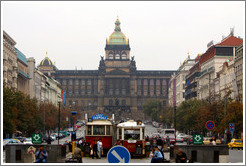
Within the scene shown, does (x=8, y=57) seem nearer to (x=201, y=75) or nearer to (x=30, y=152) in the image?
(x=201, y=75)

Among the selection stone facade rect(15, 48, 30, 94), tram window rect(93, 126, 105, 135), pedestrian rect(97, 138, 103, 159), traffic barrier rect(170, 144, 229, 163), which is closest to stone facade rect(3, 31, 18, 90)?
stone facade rect(15, 48, 30, 94)

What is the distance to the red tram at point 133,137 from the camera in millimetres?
42094

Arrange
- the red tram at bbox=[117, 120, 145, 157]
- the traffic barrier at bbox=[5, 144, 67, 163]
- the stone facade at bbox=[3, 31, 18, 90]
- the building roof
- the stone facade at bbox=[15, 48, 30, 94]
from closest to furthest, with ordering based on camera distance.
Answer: the traffic barrier at bbox=[5, 144, 67, 163]
the red tram at bbox=[117, 120, 145, 157]
the stone facade at bbox=[3, 31, 18, 90]
the stone facade at bbox=[15, 48, 30, 94]
the building roof

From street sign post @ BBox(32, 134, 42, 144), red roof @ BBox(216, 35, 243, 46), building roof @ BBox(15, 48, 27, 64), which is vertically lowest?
street sign post @ BBox(32, 134, 42, 144)

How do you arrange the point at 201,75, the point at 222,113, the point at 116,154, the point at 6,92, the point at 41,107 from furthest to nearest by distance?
the point at 201,75 < the point at 41,107 < the point at 222,113 < the point at 6,92 < the point at 116,154

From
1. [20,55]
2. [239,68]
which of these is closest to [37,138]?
[239,68]

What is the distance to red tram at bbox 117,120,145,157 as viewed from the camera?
42.1 metres

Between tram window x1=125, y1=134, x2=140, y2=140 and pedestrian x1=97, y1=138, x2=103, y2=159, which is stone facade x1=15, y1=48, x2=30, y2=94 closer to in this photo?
pedestrian x1=97, y1=138, x2=103, y2=159

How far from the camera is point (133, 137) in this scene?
42.4 m

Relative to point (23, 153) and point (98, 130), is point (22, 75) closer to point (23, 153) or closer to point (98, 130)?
point (98, 130)

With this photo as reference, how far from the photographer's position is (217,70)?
13412cm

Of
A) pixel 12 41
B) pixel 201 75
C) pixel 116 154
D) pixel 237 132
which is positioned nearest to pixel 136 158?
pixel 116 154

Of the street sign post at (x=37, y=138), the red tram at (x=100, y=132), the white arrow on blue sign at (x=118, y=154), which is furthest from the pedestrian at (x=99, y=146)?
the white arrow on blue sign at (x=118, y=154)

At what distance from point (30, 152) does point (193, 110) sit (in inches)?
3369
